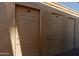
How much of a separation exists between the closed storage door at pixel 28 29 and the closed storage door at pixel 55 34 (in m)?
1.58

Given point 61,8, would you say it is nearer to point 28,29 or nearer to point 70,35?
point 70,35

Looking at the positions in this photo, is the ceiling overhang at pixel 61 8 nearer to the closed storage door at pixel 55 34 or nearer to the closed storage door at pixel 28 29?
the closed storage door at pixel 55 34

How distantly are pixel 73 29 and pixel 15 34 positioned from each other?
9072mm

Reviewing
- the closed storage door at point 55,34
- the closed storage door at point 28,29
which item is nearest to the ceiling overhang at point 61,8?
the closed storage door at point 55,34

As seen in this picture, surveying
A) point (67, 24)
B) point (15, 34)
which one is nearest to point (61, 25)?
point (67, 24)

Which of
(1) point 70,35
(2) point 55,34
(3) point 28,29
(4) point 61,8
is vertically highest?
(4) point 61,8

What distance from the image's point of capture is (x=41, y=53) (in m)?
9.34

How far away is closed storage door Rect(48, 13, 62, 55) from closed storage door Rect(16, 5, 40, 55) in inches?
62.4

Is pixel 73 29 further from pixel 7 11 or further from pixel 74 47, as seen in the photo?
pixel 7 11

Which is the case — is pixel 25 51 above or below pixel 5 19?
below

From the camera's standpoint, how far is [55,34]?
1136 cm

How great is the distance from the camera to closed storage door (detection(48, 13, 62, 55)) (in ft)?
34.9

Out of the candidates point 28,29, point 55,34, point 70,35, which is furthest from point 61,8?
point 28,29

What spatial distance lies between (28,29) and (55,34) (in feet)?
10.9
